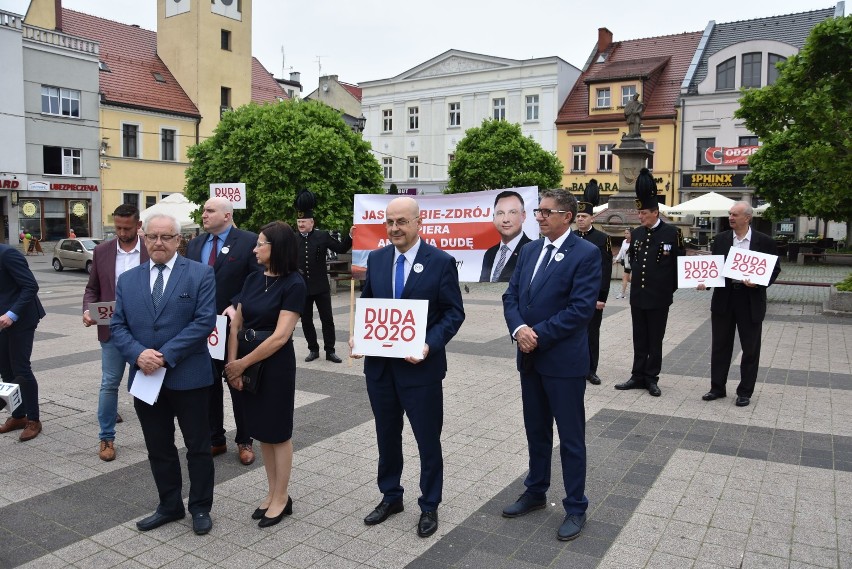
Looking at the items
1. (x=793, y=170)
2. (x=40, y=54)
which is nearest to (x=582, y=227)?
(x=793, y=170)

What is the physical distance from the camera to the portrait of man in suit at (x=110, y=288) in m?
6.07

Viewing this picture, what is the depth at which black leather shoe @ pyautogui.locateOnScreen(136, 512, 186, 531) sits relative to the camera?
15.1 feet

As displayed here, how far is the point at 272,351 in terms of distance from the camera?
4.53 meters

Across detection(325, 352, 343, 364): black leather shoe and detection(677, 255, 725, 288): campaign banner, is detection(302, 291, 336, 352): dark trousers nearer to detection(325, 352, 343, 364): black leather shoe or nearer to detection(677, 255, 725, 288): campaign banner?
detection(325, 352, 343, 364): black leather shoe

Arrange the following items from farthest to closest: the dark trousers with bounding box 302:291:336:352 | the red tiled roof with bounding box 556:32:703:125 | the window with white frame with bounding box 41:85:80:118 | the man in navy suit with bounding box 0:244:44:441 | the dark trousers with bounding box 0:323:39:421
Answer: the red tiled roof with bounding box 556:32:703:125 → the window with white frame with bounding box 41:85:80:118 → the dark trousers with bounding box 302:291:336:352 → the dark trousers with bounding box 0:323:39:421 → the man in navy suit with bounding box 0:244:44:441

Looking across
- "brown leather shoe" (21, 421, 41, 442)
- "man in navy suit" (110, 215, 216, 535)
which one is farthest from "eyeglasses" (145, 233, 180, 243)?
"brown leather shoe" (21, 421, 41, 442)

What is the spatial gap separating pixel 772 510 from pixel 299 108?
1854 cm

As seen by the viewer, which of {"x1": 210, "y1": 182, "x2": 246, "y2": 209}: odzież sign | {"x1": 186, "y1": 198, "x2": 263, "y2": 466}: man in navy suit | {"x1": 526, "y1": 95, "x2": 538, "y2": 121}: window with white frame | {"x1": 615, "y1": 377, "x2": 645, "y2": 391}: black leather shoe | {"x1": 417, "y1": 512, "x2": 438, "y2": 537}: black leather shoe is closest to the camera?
{"x1": 417, "y1": 512, "x2": 438, "y2": 537}: black leather shoe

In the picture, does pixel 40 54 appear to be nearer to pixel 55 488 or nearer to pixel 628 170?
pixel 628 170

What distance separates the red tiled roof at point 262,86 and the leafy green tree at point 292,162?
33210mm

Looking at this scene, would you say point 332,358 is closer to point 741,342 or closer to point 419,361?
point 741,342

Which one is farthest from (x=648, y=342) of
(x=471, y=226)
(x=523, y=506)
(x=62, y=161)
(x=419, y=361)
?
(x=62, y=161)

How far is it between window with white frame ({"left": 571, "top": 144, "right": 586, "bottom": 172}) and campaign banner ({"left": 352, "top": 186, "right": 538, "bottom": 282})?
1560 inches

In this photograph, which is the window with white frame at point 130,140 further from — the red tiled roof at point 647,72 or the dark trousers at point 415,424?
the dark trousers at point 415,424
